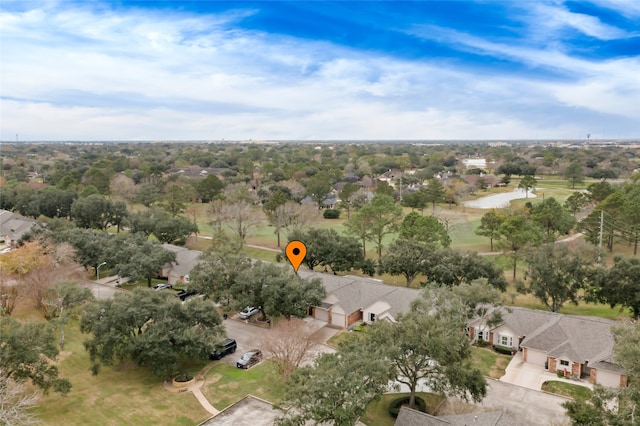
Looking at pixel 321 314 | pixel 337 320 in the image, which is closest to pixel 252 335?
pixel 321 314

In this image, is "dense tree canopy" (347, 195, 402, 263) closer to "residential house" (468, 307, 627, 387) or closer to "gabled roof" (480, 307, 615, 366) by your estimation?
"residential house" (468, 307, 627, 387)

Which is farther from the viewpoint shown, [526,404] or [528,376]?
[528,376]

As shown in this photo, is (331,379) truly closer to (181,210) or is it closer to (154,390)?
(154,390)

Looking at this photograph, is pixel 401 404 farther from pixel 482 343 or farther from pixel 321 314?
pixel 321 314

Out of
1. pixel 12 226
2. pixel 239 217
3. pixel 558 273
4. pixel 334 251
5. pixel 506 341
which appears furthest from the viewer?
pixel 12 226

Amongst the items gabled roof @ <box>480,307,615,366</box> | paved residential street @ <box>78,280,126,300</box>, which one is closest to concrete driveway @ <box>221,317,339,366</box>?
gabled roof @ <box>480,307,615,366</box>

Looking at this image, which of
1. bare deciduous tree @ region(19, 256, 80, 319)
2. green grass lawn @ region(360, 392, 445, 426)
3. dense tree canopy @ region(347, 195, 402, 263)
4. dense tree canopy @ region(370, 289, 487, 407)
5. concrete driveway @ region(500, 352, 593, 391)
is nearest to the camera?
dense tree canopy @ region(370, 289, 487, 407)

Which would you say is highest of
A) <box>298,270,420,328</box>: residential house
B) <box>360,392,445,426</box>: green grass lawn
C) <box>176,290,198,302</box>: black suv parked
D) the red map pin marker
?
the red map pin marker

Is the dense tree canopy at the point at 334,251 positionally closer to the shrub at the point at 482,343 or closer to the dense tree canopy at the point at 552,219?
the shrub at the point at 482,343
